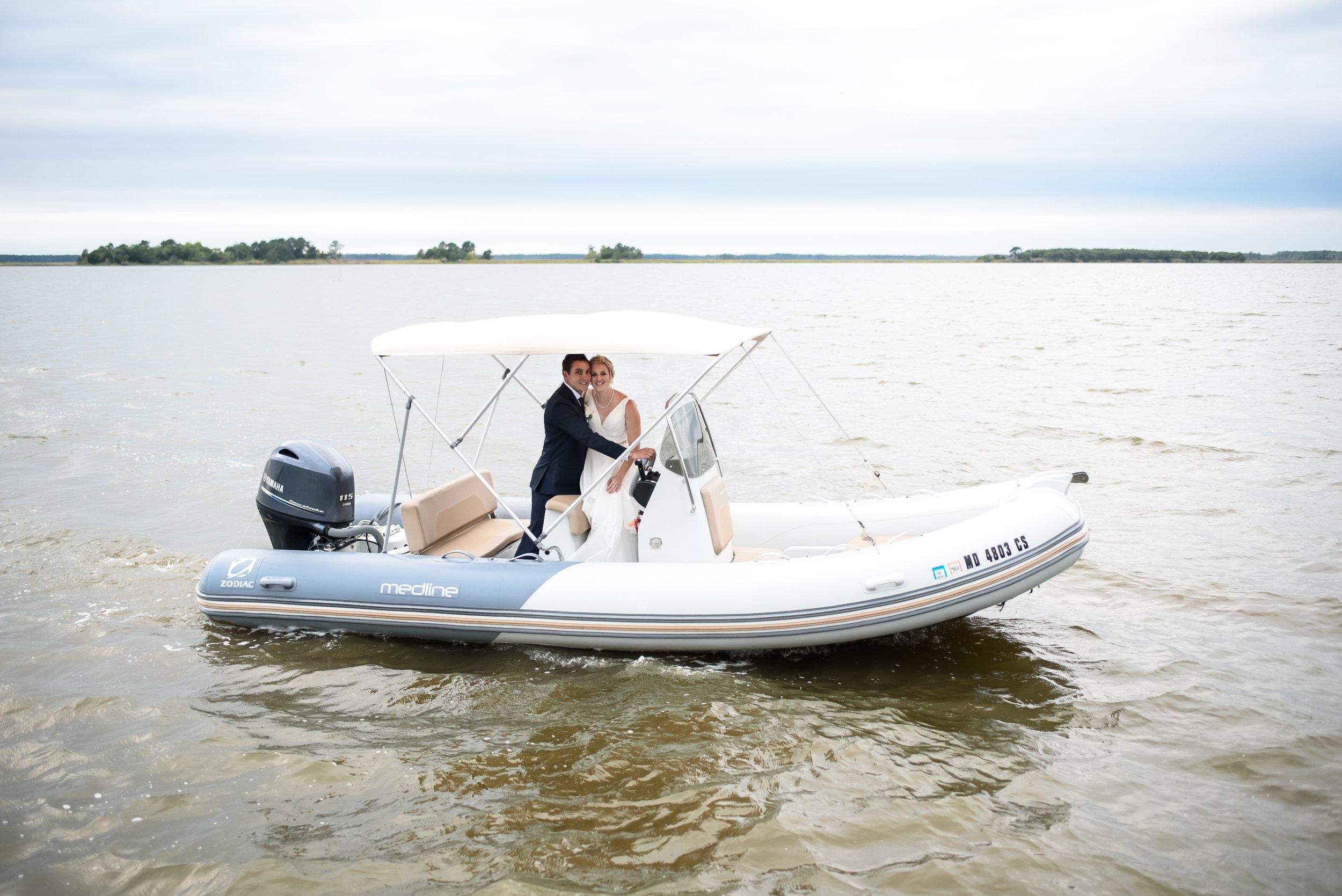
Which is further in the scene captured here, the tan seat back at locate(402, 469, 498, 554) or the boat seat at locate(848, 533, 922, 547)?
the tan seat back at locate(402, 469, 498, 554)

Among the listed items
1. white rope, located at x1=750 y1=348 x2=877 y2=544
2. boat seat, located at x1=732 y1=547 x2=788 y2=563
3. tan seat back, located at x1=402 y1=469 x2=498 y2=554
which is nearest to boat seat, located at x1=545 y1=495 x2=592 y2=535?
tan seat back, located at x1=402 y1=469 x2=498 y2=554

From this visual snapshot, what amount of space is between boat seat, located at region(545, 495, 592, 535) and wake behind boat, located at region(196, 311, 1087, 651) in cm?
1

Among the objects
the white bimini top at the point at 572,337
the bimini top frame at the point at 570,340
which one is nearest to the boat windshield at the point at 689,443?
the bimini top frame at the point at 570,340

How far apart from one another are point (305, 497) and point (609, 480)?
6.82ft

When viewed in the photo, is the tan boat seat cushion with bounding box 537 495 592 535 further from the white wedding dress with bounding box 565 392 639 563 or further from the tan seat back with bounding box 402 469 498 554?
the tan seat back with bounding box 402 469 498 554

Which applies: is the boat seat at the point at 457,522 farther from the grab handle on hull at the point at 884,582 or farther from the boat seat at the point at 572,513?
the grab handle on hull at the point at 884,582

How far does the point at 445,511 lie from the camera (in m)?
6.50

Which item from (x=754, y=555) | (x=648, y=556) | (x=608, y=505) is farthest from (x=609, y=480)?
(x=754, y=555)

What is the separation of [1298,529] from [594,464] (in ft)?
20.9

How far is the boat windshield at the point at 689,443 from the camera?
5.79 metres

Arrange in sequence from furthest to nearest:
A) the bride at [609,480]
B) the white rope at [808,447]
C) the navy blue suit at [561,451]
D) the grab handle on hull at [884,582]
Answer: the white rope at [808,447], the bride at [609,480], the navy blue suit at [561,451], the grab handle on hull at [884,582]

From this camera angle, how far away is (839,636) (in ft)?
17.9

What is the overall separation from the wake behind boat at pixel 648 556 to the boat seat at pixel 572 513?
0.04 feet

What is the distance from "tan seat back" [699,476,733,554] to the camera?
5906 mm
